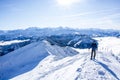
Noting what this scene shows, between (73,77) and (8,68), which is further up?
(73,77)

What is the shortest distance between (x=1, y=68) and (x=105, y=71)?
27.1m

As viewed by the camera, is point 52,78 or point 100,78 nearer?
point 100,78

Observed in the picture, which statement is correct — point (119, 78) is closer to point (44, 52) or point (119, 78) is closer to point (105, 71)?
point (105, 71)

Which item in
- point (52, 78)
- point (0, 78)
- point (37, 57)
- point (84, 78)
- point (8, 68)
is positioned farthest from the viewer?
point (37, 57)

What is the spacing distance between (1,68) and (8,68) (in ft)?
8.98

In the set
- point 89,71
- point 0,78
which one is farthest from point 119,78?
point 0,78

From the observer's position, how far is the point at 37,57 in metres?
38.4

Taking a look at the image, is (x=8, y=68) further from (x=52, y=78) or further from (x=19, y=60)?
(x=52, y=78)

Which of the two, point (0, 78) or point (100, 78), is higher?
point (100, 78)

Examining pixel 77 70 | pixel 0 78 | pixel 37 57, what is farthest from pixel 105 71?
pixel 37 57

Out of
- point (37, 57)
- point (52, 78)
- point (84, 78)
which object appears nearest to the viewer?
point (84, 78)

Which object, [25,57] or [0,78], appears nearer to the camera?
[0,78]

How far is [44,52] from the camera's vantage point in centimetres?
4069

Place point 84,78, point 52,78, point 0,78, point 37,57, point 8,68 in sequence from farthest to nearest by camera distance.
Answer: point 37,57
point 8,68
point 0,78
point 52,78
point 84,78
